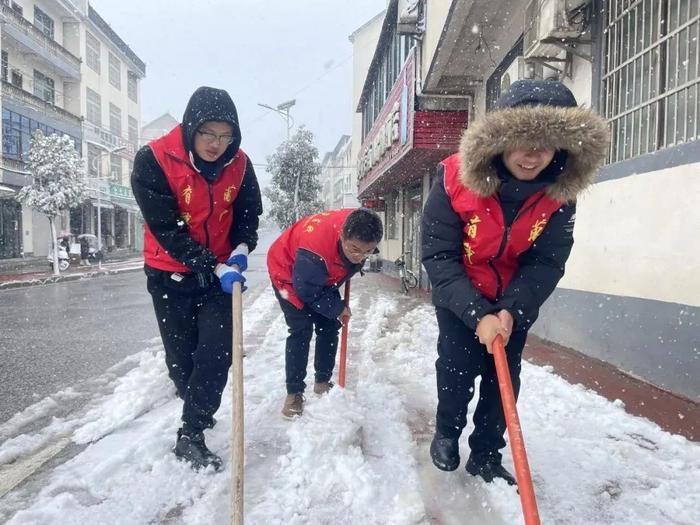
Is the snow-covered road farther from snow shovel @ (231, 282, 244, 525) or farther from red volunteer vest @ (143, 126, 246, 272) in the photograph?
red volunteer vest @ (143, 126, 246, 272)

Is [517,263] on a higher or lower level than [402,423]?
higher

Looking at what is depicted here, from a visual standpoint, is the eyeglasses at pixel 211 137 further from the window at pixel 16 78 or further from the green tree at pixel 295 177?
the window at pixel 16 78

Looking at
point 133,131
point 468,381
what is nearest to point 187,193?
point 468,381

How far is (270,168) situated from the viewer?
30438mm

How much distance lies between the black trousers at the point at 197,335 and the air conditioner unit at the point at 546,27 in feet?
12.8

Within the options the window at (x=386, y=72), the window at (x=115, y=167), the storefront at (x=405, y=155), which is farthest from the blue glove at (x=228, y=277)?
the window at (x=115, y=167)

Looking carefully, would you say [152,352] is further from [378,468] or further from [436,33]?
[436,33]

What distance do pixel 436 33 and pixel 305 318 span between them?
607 cm

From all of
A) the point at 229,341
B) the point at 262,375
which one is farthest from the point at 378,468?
the point at 262,375

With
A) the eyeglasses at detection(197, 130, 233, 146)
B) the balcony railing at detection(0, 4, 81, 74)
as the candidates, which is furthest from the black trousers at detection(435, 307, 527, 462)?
the balcony railing at detection(0, 4, 81, 74)

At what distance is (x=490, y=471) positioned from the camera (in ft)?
8.08

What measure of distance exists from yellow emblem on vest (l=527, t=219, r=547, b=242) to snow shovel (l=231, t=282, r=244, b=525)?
129 cm

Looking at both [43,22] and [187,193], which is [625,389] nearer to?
[187,193]

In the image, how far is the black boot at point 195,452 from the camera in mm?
2527
